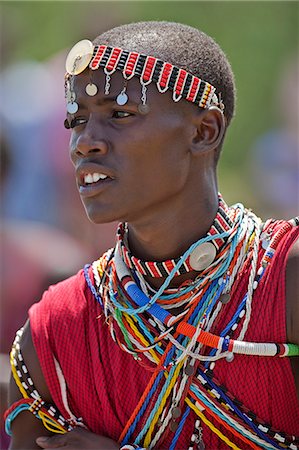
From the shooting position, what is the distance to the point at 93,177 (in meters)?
3.61

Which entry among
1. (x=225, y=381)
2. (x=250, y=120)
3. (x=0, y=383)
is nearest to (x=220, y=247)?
(x=225, y=381)

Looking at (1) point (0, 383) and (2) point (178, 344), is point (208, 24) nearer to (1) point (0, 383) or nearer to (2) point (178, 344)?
(1) point (0, 383)

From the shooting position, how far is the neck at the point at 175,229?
12.3 ft

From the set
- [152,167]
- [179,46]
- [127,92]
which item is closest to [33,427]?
[152,167]

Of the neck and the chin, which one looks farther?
the neck

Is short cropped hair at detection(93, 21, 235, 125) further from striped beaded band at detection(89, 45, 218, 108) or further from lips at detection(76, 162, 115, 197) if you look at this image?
lips at detection(76, 162, 115, 197)

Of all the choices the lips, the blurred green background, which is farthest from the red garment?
the blurred green background

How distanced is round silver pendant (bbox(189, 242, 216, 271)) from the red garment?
145 mm

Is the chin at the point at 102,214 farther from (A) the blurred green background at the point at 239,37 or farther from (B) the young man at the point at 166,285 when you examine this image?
(A) the blurred green background at the point at 239,37

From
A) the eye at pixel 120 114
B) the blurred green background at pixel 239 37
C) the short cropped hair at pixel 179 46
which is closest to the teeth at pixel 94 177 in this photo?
the eye at pixel 120 114

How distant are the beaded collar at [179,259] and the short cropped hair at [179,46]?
453 mm

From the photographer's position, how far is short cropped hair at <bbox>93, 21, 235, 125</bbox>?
368 centimetres

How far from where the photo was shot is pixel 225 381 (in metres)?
3.66

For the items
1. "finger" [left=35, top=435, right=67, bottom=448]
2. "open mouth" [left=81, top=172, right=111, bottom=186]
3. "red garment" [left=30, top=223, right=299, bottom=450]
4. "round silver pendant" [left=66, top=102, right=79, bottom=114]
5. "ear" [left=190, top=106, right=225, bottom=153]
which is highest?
"round silver pendant" [left=66, top=102, right=79, bottom=114]
